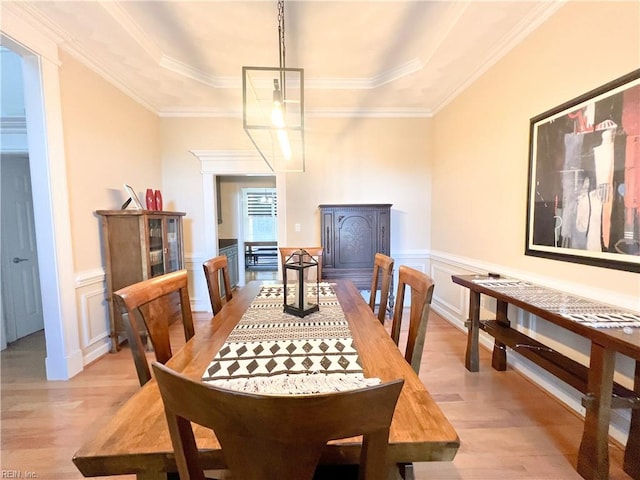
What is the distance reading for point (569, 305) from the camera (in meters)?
1.64

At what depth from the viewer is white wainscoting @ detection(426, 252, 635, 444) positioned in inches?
63.8

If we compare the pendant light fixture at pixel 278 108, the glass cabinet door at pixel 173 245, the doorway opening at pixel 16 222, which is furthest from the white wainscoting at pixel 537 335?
the doorway opening at pixel 16 222

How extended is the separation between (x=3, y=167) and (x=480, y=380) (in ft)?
16.7

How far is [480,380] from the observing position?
7.45 feet

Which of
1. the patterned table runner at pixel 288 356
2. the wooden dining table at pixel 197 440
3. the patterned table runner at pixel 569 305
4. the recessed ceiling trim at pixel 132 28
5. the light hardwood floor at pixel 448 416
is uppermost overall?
the recessed ceiling trim at pixel 132 28

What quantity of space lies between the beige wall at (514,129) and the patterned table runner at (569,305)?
0.13 m

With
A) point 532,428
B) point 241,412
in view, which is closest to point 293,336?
point 241,412

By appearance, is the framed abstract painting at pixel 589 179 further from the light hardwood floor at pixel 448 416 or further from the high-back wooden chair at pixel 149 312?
the high-back wooden chair at pixel 149 312

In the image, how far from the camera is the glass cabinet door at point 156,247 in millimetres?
2943

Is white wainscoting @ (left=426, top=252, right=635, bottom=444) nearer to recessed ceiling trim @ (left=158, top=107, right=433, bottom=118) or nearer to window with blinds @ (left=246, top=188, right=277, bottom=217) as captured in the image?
recessed ceiling trim @ (left=158, top=107, right=433, bottom=118)

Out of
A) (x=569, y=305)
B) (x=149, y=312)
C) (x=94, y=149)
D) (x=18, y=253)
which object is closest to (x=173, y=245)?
(x=94, y=149)

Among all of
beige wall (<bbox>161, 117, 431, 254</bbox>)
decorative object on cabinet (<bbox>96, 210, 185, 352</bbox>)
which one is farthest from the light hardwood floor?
beige wall (<bbox>161, 117, 431, 254</bbox>)

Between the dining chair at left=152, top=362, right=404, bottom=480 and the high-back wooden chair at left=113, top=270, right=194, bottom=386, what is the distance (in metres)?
0.67

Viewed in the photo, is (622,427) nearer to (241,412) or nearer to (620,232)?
(620,232)
